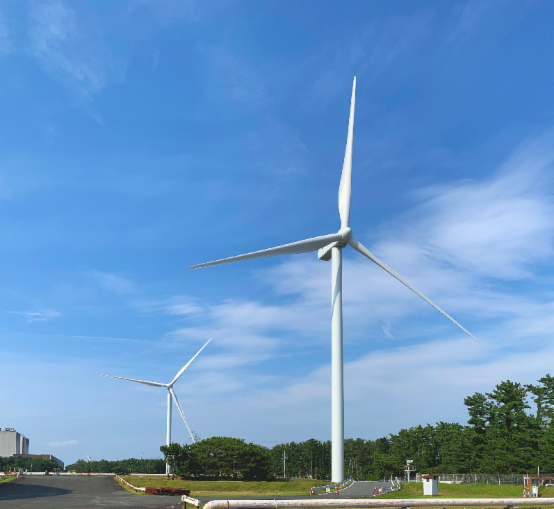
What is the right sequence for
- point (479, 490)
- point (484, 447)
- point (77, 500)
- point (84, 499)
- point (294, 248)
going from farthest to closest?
point (484, 447), point (479, 490), point (294, 248), point (84, 499), point (77, 500)

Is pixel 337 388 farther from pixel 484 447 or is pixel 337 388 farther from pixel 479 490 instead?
pixel 484 447

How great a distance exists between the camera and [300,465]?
199500 mm

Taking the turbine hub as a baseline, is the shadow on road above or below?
below

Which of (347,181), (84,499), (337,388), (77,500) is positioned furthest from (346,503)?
Result: (347,181)

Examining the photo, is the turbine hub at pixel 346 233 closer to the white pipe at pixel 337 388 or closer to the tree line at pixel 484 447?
the white pipe at pixel 337 388

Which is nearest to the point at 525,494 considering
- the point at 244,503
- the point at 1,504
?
the point at 1,504

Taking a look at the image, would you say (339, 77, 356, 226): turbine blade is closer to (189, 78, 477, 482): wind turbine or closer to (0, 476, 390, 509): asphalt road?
(189, 78, 477, 482): wind turbine

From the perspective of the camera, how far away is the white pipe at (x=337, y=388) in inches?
1953

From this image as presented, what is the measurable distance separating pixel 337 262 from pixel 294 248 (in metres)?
5.35

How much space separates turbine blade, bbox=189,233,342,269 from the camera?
4880cm

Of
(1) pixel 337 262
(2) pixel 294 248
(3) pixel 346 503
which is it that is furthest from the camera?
(1) pixel 337 262

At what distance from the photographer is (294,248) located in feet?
177

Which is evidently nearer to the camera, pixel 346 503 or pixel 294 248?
pixel 346 503

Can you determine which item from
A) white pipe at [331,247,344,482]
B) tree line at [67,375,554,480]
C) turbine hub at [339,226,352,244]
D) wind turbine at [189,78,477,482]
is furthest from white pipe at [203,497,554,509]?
tree line at [67,375,554,480]
